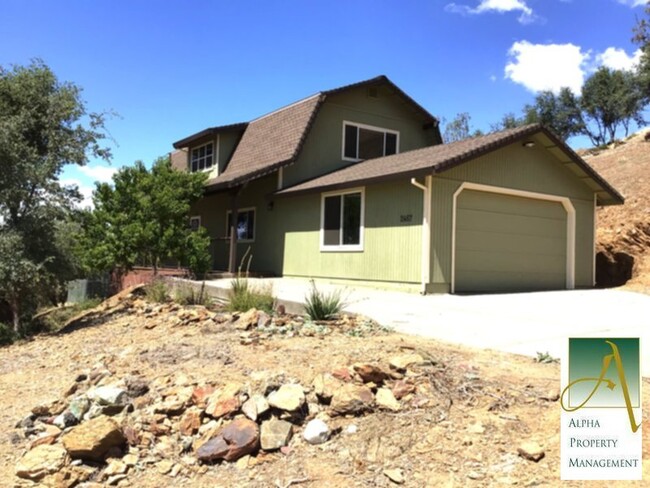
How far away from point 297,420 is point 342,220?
10.5 metres

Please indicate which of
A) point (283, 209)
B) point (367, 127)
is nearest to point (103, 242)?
point (283, 209)

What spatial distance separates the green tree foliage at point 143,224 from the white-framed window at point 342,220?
11.1 ft

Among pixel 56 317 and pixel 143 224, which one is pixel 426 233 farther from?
pixel 56 317

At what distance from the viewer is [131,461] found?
4.04 m

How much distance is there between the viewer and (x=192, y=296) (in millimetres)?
10305

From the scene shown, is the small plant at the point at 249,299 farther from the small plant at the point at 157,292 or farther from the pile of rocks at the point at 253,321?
the small plant at the point at 157,292

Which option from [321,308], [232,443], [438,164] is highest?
[438,164]

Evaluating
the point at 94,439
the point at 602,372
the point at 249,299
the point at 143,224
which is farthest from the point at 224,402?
the point at 143,224

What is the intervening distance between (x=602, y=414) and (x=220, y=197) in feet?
58.2

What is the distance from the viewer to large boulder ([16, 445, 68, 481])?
3.93 m

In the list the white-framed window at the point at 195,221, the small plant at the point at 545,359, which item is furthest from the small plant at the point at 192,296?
the white-framed window at the point at 195,221

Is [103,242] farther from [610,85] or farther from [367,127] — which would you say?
[610,85]

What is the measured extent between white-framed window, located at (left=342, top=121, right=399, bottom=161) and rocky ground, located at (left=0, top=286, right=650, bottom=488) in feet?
42.6

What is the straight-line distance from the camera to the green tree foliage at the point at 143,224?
1404 centimetres
